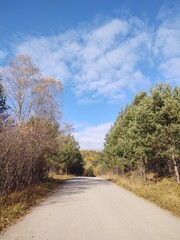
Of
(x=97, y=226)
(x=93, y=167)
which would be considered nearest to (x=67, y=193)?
(x=97, y=226)

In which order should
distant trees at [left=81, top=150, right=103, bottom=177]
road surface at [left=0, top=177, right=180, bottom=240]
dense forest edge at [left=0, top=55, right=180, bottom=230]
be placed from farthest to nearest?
distant trees at [left=81, top=150, right=103, bottom=177] → dense forest edge at [left=0, top=55, right=180, bottom=230] → road surface at [left=0, top=177, right=180, bottom=240]

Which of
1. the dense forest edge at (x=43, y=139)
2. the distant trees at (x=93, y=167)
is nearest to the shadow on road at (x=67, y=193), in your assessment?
the dense forest edge at (x=43, y=139)

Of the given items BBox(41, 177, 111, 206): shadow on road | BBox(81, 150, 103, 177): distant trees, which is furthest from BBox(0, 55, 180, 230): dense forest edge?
BBox(81, 150, 103, 177): distant trees

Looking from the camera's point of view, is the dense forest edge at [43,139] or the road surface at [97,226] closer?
the road surface at [97,226]

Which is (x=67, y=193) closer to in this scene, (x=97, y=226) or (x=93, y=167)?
(x=97, y=226)

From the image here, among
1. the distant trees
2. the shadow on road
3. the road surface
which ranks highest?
the distant trees

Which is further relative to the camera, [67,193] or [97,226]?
[67,193]

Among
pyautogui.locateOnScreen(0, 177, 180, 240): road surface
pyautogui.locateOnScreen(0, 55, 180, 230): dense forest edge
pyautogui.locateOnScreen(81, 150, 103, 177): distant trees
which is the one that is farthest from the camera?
pyautogui.locateOnScreen(81, 150, 103, 177): distant trees

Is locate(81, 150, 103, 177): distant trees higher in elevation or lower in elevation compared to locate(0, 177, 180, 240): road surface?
higher

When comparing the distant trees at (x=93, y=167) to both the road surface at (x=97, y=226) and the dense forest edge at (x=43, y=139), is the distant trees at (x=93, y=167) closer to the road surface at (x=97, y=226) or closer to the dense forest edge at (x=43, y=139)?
the dense forest edge at (x=43, y=139)

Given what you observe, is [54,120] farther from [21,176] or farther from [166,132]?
[166,132]

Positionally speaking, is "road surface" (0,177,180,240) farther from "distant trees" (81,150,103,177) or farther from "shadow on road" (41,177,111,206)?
"distant trees" (81,150,103,177)

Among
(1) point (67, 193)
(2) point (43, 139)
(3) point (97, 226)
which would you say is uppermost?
(2) point (43, 139)

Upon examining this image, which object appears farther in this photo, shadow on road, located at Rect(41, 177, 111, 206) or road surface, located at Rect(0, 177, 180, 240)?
shadow on road, located at Rect(41, 177, 111, 206)
